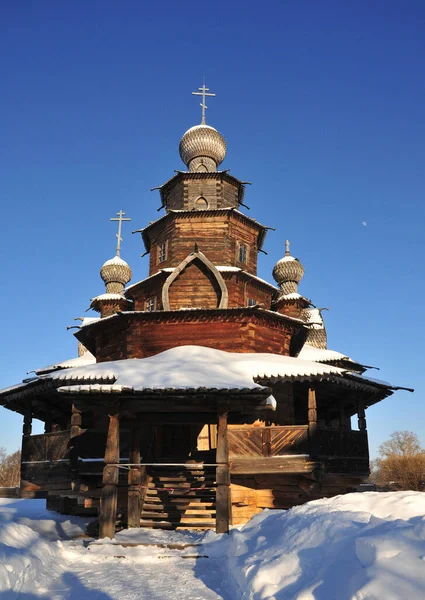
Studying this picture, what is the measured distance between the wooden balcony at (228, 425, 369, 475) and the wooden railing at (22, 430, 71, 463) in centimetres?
449

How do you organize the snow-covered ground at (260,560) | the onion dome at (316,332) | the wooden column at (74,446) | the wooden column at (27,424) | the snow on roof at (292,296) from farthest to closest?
the onion dome at (316,332)
the snow on roof at (292,296)
the wooden column at (27,424)
the wooden column at (74,446)
the snow-covered ground at (260,560)

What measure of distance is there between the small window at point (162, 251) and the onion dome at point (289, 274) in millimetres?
8747

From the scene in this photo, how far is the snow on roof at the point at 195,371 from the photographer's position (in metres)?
9.41

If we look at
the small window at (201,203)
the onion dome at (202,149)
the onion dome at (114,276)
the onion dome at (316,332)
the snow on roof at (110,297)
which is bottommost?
the onion dome at (316,332)

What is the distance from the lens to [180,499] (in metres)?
11.7

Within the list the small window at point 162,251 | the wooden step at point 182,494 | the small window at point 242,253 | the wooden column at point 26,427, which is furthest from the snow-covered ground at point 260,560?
the small window at point 162,251

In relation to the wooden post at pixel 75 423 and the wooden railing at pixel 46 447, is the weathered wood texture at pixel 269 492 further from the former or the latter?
the wooden railing at pixel 46 447

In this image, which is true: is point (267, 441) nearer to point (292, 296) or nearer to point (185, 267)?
point (185, 267)

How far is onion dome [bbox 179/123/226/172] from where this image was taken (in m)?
21.6

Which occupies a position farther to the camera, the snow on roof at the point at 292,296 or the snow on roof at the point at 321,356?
the snow on roof at the point at 292,296

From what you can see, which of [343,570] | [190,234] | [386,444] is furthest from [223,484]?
[386,444]

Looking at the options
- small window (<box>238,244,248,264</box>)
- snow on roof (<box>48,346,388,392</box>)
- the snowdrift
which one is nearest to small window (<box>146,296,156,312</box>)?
small window (<box>238,244,248,264</box>)

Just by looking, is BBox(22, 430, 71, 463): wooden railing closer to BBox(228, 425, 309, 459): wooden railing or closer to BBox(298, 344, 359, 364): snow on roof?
BBox(228, 425, 309, 459): wooden railing

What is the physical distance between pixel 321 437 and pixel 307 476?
1.01 m
